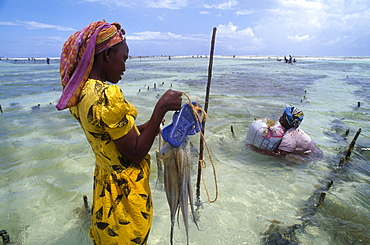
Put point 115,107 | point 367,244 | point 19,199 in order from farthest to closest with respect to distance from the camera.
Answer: point 19,199
point 367,244
point 115,107

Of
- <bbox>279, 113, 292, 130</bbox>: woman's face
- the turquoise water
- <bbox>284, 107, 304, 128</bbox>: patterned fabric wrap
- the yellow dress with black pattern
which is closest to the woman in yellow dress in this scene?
the yellow dress with black pattern

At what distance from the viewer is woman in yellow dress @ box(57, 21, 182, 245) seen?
1312 mm

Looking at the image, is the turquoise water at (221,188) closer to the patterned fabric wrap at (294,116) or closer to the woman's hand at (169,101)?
the patterned fabric wrap at (294,116)

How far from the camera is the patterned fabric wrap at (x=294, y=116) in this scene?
5.09 meters

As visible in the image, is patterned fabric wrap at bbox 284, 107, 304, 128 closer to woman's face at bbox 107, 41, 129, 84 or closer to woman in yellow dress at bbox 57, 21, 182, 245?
woman in yellow dress at bbox 57, 21, 182, 245

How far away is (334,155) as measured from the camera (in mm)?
5602

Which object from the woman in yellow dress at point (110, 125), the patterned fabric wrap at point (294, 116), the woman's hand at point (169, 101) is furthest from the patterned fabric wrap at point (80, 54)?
the patterned fabric wrap at point (294, 116)

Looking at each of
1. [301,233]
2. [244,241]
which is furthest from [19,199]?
[301,233]

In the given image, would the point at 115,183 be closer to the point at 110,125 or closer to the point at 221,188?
the point at 110,125

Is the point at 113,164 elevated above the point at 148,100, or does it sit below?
above

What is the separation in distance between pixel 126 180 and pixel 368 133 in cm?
835

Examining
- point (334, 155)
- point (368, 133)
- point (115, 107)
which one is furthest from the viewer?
point (368, 133)

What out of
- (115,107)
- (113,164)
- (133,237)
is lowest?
(133,237)

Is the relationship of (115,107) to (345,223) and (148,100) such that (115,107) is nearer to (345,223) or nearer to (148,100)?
(345,223)
